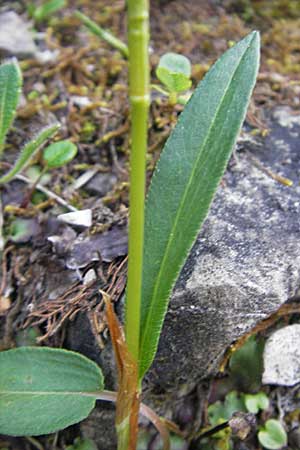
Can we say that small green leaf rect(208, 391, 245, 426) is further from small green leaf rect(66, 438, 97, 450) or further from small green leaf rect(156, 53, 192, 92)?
small green leaf rect(156, 53, 192, 92)

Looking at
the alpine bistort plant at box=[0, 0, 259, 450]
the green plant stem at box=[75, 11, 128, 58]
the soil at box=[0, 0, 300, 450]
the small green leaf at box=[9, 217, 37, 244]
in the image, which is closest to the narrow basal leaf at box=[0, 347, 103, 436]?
the alpine bistort plant at box=[0, 0, 259, 450]

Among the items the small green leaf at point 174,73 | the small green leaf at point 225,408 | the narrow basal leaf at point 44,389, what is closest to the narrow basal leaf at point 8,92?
the small green leaf at point 174,73

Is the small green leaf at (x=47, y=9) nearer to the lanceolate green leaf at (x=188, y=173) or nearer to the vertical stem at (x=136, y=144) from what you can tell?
the lanceolate green leaf at (x=188, y=173)

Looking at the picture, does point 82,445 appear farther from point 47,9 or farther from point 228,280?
point 47,9

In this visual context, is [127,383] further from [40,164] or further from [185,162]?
[40,164]

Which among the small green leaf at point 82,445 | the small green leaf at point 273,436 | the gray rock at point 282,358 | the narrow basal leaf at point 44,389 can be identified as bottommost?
the small green leaf at point 82,445

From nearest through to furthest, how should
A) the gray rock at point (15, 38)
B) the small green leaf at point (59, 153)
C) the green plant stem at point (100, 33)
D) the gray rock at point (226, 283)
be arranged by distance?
the gray rock at point (226, 283), the small green leaf at point (59, 153), the green plant stem at point (100, 33), the gray rock at point (15, 38)

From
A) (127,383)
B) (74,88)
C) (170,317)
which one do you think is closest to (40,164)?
(74,88)
